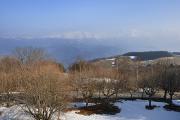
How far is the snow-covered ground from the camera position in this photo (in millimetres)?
40719

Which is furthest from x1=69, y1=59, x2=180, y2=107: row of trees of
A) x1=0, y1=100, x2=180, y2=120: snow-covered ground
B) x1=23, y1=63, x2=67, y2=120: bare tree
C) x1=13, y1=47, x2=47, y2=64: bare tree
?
x1=13, y1=47, x2=47, y2=64: bare tree

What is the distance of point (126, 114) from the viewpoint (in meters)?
45.6

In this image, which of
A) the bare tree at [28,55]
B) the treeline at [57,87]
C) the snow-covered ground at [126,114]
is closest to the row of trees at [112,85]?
the treeline at [57,87]

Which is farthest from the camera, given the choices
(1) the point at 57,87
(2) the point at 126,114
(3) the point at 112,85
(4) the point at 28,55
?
(4) the point at 28,55

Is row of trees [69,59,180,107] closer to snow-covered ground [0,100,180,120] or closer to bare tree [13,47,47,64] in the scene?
snow-covered ground [0,100,180,120]

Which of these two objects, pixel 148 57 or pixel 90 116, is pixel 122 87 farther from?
pixel 148 57

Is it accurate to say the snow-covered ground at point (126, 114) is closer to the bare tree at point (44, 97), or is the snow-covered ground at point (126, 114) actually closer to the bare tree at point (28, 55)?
the bare tree at point (44, 97)

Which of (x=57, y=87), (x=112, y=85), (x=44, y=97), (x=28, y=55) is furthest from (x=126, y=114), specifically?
(x=28, y=55)

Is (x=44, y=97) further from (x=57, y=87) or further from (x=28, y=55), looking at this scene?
(x=28, y=55)

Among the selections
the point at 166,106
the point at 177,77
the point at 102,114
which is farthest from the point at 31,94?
the point at 177,77

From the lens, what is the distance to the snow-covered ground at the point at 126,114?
134 feet

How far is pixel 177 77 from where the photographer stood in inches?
2491

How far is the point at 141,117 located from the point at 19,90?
542 inches

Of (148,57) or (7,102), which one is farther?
(148,57)
